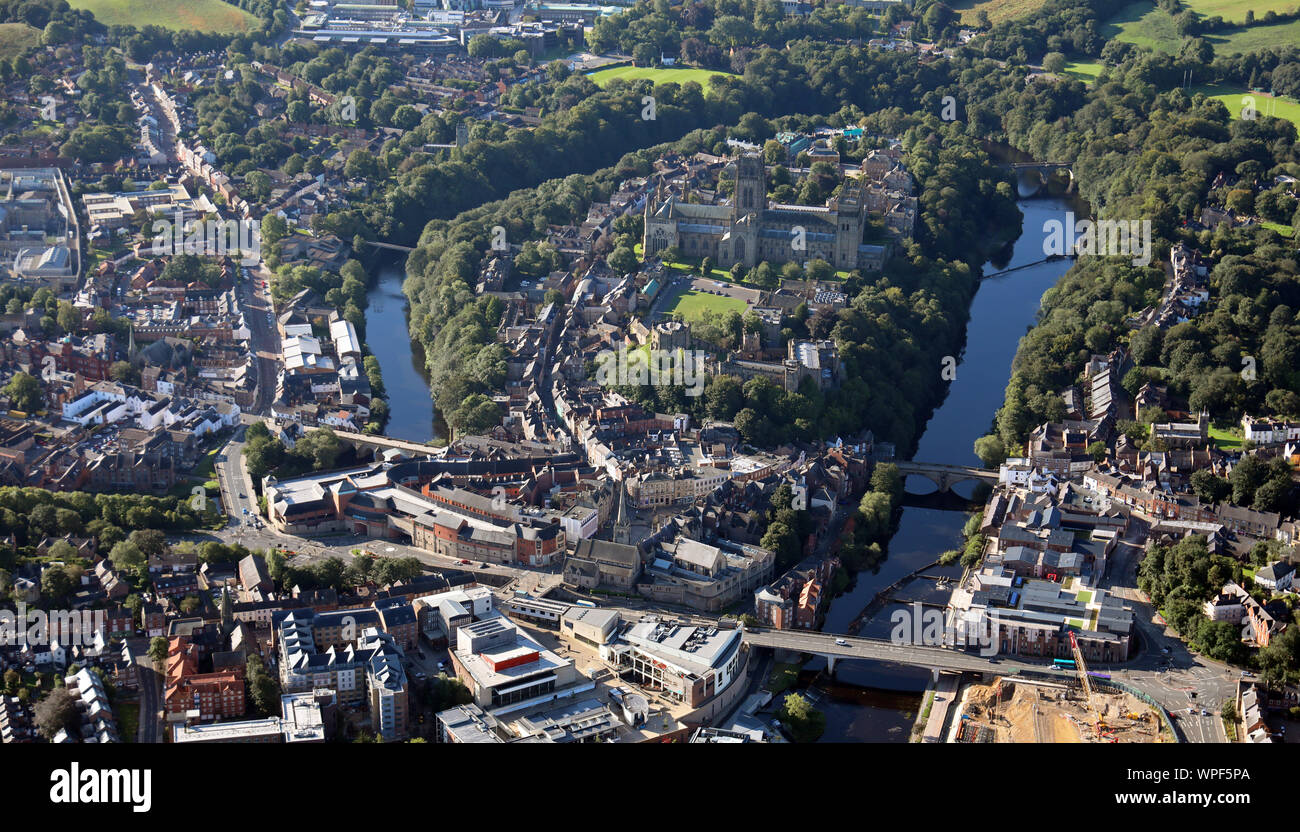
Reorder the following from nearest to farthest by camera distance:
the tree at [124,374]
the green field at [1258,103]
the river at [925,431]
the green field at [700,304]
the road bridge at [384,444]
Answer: the river at [925,431], the road bridge at [384,444], the tree at [124,374], the green field at [700,304], the green field at [1258,103]

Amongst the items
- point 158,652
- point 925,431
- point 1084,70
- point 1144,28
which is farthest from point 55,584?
point 1144,28

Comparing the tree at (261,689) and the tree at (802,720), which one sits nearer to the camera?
the tree at (261,689)

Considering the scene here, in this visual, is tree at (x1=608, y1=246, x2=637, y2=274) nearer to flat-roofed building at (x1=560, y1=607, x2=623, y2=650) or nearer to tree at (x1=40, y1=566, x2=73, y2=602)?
flat-roofed building at (x1=560, y1=607, x2=623, y2=650)

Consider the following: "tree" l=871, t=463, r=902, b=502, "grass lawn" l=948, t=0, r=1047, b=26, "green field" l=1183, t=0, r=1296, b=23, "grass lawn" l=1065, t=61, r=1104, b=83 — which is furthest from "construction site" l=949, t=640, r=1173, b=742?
"grass lawn" l=948, t=0, r=1047, b=26

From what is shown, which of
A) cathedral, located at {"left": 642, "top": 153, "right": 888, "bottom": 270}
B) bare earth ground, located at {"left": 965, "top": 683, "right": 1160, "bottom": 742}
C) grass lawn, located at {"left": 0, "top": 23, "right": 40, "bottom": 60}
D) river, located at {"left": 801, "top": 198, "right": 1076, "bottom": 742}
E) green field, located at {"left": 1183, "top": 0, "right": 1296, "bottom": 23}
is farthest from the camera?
green field, located at {"left": 1183, "top": 0, "right": 1296, "bottom": 23}

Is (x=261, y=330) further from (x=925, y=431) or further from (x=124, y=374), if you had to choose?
(x=925, y=431)

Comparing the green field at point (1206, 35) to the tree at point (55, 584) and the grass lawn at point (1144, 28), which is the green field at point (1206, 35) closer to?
the grass lawn at point (1144, 28)

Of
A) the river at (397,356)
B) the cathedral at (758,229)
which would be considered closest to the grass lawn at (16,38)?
the river at (397,356)
